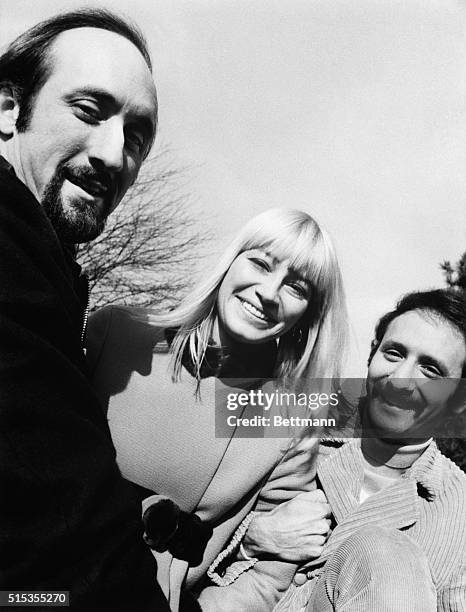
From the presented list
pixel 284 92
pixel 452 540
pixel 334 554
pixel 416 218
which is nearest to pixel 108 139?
pixel 284 92

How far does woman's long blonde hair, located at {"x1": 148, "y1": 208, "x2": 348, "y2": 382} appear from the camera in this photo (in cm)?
175

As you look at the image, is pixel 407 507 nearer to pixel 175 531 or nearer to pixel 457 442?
pixel 457 442

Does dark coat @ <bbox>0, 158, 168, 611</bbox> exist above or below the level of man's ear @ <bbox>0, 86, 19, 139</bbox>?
below

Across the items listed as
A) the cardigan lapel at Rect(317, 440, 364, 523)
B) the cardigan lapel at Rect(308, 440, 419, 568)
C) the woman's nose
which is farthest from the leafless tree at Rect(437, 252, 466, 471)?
the woman's nose

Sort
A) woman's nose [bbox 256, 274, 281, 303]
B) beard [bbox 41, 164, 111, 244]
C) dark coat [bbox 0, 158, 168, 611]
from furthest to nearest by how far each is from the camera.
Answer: woman's nose [bbox 256, 274, 281, 303]
beard [bbox 41, 164, 111, 244]
dark coat [bbox 0, 158, 168, 611]

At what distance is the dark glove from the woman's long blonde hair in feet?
1.16

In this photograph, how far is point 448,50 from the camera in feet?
6.09

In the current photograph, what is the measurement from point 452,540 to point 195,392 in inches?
30.8

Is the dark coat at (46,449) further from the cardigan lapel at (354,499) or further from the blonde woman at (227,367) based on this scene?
the cardigan lapel at (354,499)

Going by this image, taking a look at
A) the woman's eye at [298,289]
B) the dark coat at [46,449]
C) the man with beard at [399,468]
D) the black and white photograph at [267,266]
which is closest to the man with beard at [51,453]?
the dark coat at [46,449]

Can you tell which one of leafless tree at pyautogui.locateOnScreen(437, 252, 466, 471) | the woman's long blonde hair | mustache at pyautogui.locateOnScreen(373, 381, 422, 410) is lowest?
leafless tree at pyautogui.locateOnScreen(437, 252, 466, 471)

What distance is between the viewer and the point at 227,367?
1.77 metres

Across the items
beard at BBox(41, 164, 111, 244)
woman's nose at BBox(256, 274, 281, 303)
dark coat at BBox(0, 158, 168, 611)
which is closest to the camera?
dark coat at BBox(0, 158, 168, 611)

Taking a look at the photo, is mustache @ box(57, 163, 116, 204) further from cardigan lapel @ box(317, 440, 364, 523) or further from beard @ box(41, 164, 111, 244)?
Result: cardigan lapel @ box(317, 440, 364, 523)
